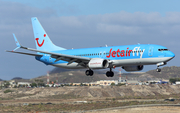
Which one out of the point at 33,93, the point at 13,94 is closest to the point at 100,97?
the point at 33,93

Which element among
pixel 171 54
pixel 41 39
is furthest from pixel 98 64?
pixel 41 39

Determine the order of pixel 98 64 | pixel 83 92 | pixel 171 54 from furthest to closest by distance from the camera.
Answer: pixel 83 92
pixel 98 64
pixel 171 54

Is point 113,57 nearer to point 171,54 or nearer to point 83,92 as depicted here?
point 171,54

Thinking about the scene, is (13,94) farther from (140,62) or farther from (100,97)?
(140,62)

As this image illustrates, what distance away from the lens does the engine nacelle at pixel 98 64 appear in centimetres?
6256

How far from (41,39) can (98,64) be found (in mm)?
23852

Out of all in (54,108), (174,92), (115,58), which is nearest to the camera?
(115,58)

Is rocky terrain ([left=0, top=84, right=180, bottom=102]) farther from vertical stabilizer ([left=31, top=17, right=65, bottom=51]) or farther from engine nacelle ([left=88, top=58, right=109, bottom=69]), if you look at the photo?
engine nacelle ([left=88, top=58, right=109, bottom=69])

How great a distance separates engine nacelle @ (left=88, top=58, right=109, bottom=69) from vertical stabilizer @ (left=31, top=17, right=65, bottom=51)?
59.2 ft

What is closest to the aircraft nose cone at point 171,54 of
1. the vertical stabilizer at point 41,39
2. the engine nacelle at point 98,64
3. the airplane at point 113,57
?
the airplane at point 113,57

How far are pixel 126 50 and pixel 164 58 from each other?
803 centimetres

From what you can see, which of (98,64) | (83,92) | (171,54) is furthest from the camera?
(83,92)

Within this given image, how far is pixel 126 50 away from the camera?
203ft

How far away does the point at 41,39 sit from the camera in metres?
80.3
